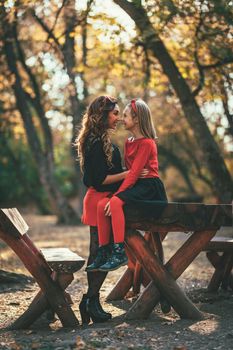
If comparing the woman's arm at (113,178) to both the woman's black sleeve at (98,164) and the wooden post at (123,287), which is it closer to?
the woman's black sleeve at (98,164)

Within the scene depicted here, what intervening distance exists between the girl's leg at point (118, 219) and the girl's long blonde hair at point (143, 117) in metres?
0.82

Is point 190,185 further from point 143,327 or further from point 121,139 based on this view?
point 143,327

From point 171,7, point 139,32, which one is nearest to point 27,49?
point 139,32

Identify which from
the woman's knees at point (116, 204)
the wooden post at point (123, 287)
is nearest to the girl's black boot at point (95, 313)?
the woman's knees at point (116, 204)

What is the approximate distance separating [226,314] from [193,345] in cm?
144

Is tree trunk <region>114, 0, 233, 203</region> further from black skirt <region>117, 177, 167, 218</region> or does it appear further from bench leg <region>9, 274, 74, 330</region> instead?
bench leg <region>9, 274, 74, 330</region>

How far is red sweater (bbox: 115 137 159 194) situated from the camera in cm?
618

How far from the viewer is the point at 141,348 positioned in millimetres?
5301

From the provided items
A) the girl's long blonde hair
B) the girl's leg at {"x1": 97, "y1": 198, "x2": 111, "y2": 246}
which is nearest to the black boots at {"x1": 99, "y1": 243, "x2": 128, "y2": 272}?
the girl's leg at {"x1": 97, "y1": 198, "x2": 111, "y2": 246}

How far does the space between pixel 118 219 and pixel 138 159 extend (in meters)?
0.66

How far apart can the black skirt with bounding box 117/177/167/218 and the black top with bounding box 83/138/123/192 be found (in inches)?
13.2

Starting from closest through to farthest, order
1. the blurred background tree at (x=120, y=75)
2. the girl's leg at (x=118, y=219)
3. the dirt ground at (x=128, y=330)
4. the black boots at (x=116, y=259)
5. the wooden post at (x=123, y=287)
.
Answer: the dirt ground at (x=128, y=330) < the girl's leg at (x=118, y=219) < the black boots at (x=116, y=259) < the wooden post at (x=123, y=287) < the blurred background tree at (x=120, y=75)

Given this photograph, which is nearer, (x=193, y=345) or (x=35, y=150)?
(x=193, y=345)

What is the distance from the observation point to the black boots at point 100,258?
20.4ft
